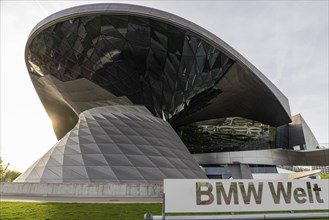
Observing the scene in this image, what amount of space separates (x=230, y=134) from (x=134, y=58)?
2138cm

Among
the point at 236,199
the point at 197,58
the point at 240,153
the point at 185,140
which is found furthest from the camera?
the point at 185,140

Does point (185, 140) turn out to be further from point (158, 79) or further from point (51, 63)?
point (51, 63)

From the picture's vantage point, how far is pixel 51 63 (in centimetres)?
2188

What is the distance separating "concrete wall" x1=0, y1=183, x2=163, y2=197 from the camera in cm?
1054

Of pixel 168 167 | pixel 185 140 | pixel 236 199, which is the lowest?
pixel 236 199

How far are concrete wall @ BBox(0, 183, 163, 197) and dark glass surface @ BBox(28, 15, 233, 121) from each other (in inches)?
445

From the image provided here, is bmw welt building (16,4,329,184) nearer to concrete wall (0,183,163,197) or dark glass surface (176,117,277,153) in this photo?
concrete wall (0,183,163,197)

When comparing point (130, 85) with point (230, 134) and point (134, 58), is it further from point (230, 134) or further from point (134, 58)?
point (230, 134)

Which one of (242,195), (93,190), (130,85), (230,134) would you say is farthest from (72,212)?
(230,134)

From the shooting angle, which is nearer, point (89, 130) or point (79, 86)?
point (89, 130)

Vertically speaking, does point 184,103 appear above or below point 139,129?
above

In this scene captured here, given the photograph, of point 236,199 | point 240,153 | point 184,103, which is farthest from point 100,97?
point 240,153

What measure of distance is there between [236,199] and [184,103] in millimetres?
19120

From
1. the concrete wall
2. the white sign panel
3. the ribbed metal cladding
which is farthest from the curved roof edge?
the white sign panel
